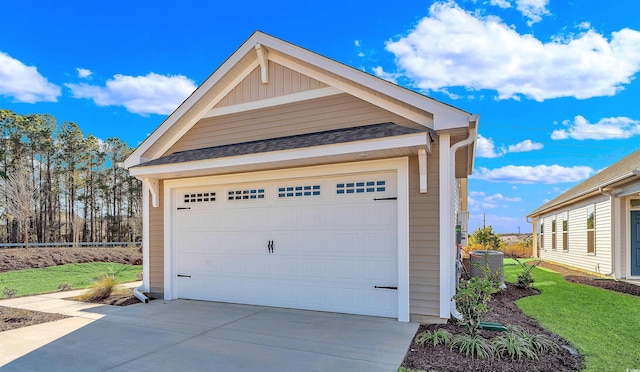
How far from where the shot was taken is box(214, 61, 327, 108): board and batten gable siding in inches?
264

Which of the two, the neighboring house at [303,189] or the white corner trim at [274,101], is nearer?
the neighboring house at [303,189]

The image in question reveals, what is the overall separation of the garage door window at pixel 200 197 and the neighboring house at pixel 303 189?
3cm

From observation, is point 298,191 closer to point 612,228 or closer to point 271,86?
point 271,86

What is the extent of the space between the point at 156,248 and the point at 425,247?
5.53 metres

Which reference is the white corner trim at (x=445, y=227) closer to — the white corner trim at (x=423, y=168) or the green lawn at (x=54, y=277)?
the white corner trim at (x=423, y=168)

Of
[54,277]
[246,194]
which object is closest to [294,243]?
[246,194]

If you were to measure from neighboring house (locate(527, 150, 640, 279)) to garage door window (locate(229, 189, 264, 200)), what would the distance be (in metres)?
8.60

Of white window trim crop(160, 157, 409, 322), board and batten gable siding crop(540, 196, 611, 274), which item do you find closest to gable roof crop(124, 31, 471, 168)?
white window trim crop(160, 157, 409, 322)

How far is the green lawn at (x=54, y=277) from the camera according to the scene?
9211 mm

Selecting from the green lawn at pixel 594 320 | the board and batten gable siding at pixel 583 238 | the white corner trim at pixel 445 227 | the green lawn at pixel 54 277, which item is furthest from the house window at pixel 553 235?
the green lawn at pixel 54 277

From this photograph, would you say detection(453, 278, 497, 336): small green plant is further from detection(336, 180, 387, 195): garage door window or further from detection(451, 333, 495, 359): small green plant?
detection(336, 180, 387, 195): garage door window

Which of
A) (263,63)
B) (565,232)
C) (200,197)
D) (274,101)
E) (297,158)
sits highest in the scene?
(263,63)

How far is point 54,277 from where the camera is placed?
448 inches

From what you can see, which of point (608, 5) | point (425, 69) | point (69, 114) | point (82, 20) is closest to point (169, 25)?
point (82, 20)
